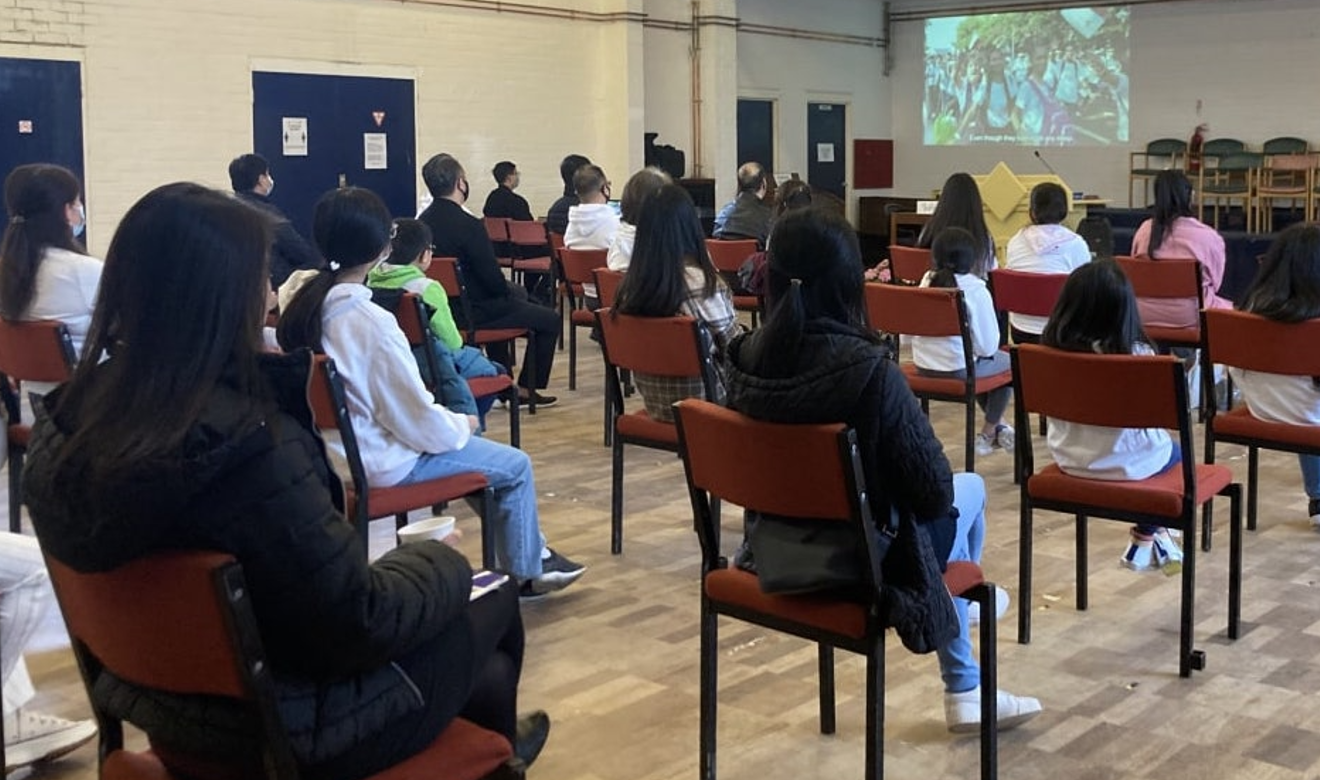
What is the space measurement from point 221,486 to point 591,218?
19.1 ft

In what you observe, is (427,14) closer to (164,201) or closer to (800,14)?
(800,14)

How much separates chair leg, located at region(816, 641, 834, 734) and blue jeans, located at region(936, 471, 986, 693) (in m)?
0.23

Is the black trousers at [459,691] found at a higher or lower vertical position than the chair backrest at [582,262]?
lower

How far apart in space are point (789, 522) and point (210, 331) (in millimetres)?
1177

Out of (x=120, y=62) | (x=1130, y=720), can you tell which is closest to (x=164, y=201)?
(x=1130, y=720)

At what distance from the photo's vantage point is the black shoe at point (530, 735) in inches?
93.3

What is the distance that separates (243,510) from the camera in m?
1.70

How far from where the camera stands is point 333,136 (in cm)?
1065

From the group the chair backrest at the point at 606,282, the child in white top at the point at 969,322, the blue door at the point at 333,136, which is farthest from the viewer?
the blue door at the point at 333,136

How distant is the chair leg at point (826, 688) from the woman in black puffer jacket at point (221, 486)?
4.26ft

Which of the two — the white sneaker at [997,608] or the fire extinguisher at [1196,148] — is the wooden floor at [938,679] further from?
the fire extinguisher at [1196,148]

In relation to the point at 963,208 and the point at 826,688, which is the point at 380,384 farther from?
the point at 963,208

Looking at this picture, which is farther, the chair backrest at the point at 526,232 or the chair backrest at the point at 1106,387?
the chair backrest at the point at 526,232

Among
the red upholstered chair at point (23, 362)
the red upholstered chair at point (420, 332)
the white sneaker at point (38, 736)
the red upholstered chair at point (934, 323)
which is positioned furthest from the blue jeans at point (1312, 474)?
the red upholstered chair at point (23, 362)
